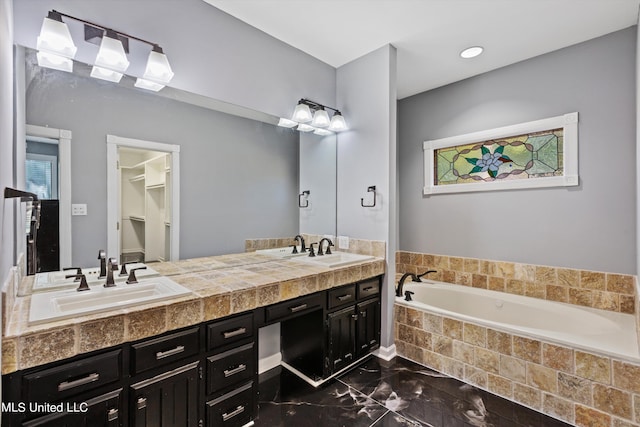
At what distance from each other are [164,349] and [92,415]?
0.31 metres

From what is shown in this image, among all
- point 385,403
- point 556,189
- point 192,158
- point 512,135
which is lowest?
point 385,403

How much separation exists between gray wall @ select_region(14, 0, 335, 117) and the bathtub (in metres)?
2.14

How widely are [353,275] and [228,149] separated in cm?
133

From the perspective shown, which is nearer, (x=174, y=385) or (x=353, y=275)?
(x=174, y=385)

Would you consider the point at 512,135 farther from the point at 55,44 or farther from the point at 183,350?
the point at 55,44

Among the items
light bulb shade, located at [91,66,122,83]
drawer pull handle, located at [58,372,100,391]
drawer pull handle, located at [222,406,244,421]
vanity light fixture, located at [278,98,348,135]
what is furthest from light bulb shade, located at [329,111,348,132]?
drawer pull handle, located at [58,372,100,391]

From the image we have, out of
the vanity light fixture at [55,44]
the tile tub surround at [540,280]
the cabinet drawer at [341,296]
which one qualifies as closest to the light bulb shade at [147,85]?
the vanity light fixture at [55,44]

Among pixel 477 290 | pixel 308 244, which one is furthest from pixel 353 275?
pixel 477 290

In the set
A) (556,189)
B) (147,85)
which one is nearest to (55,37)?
(147,85)

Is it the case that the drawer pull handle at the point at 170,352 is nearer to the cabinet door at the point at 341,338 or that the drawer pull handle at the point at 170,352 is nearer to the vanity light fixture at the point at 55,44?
the cabinet door at the point at 341,338

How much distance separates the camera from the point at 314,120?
2.64 m

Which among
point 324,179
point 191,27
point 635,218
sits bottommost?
point 635,218

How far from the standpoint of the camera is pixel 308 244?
2682 mm

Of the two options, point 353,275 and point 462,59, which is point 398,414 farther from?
point 462,59
